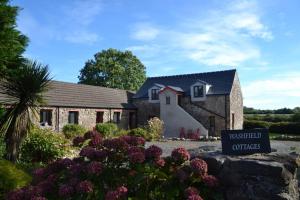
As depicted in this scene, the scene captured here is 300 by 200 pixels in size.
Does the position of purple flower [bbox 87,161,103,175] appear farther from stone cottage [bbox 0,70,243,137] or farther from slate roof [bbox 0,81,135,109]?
stone cottage [bbox 0,70,243,137]

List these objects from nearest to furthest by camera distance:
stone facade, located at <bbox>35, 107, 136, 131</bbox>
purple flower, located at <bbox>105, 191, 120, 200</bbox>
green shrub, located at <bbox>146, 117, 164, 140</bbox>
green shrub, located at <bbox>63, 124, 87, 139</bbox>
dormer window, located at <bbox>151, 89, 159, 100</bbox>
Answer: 1. purple flower, located at <bbox>105, 191, 120, 200</bbox>
2. green shrub, located at <bbox>63, 124, 87, 139</bbox>
3. stone facade, located at <bbox>35, 107, 136, 131</bbox>
4. green shrub, located at <bbox>146, 117, 164, 140</bbox>
5. dormer window, located at <bbox>151, 89, 159, 100</bbox>

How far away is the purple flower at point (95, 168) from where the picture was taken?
13.7ft

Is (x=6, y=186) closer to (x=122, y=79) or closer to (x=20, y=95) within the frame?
(x=20, y=95)

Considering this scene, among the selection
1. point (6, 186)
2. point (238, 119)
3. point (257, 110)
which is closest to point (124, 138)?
point (6, 186)

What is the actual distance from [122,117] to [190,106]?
264 inches

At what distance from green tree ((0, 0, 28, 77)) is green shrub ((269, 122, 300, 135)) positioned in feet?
91.4

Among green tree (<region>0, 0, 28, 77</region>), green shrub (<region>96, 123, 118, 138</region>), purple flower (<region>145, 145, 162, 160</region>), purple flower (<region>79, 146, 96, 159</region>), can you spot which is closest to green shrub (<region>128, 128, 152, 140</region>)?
green shrub (<region>96, 123, 118, 138</region>)

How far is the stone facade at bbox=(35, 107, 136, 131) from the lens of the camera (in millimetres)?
28109

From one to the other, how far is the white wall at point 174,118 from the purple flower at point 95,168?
2930cm

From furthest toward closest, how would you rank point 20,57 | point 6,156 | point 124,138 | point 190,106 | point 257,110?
point 257,110 → point 190,106 → point 20,57 → point 6,156 → point 124,138

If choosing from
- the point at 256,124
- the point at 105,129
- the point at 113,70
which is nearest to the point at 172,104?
the point at 105,129

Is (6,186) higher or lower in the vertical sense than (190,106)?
lower

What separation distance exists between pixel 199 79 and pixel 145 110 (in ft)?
20.7

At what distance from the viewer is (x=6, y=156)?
12352 mm
